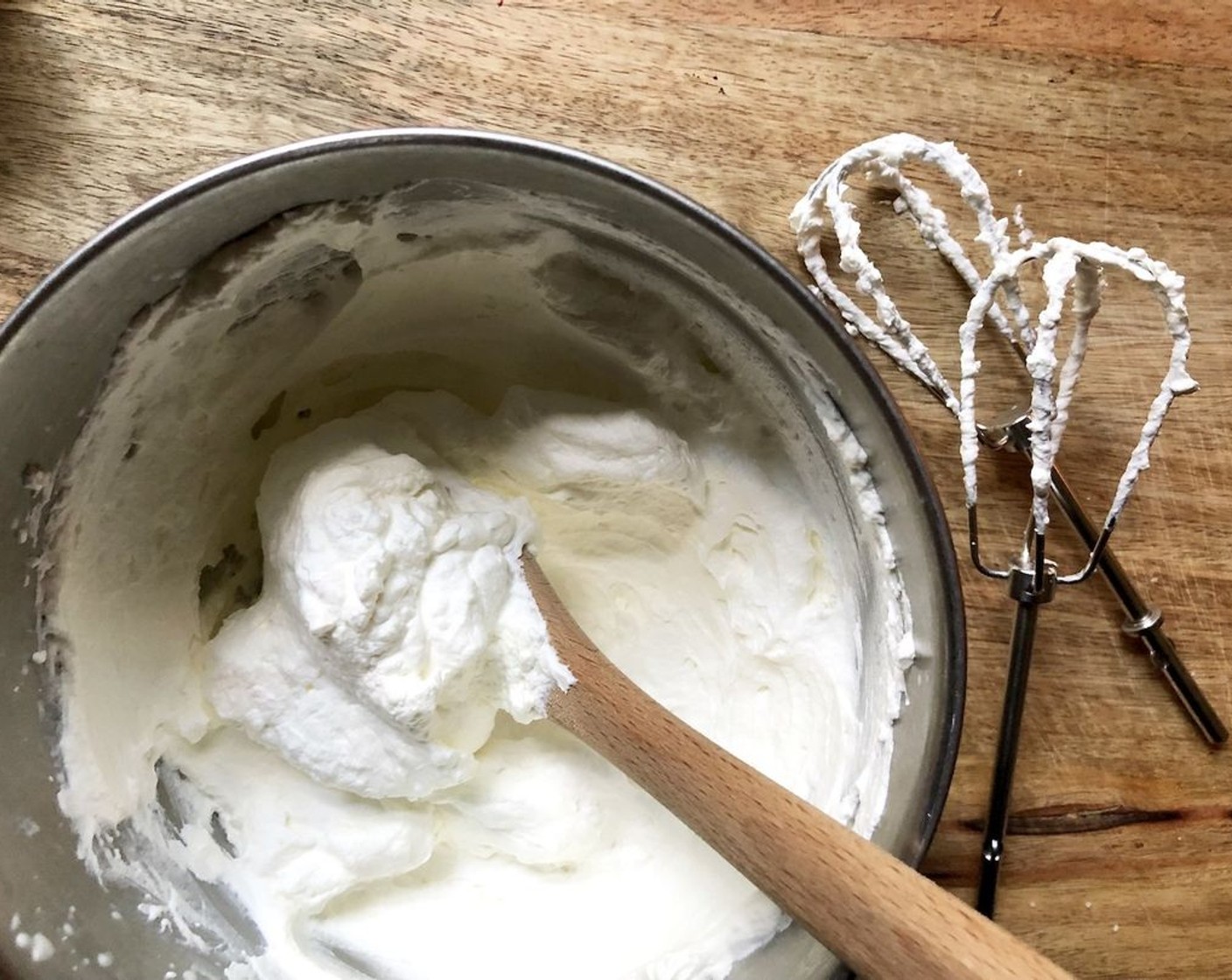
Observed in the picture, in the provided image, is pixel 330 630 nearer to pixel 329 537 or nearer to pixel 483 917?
pixel 329 537

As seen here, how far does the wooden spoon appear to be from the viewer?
1.55 feet

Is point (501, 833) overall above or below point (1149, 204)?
below

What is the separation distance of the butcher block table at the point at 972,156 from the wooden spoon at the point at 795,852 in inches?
9.4

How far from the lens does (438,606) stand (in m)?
0.73

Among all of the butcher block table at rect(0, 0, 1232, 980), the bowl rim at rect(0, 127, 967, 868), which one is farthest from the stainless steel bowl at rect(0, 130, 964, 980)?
the butcher block table at rect(0, 0, 1232, 980)

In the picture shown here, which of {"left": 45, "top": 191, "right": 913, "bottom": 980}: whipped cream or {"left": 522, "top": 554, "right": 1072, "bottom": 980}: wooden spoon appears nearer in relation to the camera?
{"left": 522, "top": 554, "right": 1072, "bottom": 980}: wooden spoon

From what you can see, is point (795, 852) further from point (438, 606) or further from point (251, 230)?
point (251, 230)

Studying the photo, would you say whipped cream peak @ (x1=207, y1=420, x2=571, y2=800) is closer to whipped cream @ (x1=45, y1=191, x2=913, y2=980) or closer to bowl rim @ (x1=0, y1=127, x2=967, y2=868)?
whipped cream @ (x1=45, y1=191, x2=913, y2=980)

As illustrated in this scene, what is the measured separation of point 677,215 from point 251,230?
26 cm

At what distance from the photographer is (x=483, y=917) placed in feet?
2.60

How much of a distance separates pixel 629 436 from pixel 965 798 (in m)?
0.38

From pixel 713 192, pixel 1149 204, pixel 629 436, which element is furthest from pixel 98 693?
pixel 1149 204

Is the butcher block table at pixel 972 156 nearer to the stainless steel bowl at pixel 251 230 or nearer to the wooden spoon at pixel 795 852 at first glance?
the stainless steel bowl at pixel 251 230

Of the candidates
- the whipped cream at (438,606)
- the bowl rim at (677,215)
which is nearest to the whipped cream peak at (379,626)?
the whipped cream at (438,606)
